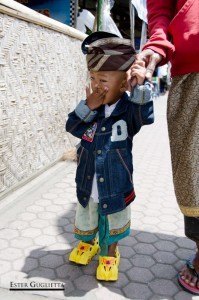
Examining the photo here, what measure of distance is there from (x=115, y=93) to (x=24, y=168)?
80.3 inches

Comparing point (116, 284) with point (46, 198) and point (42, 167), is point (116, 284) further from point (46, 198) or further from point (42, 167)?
point (42, 167)

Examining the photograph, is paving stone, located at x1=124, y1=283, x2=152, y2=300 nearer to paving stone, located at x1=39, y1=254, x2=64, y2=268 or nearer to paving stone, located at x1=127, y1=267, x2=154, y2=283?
paving stone, located at x1=127, y1=267, x2=154, y2=283

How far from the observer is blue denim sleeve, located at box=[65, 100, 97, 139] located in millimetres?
2311

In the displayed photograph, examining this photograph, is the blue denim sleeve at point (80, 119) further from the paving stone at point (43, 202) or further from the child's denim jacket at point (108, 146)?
the paving stone at point (43, 202)

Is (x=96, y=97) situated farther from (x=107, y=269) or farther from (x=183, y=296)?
(x=183, y=296)

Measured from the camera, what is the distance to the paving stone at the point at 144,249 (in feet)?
9.62

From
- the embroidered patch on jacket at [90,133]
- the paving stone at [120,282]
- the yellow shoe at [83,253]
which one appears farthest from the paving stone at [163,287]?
the embroidered patch on jacket at [90,133]

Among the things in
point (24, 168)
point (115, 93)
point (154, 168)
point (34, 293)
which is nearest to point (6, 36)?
point (24, 168)

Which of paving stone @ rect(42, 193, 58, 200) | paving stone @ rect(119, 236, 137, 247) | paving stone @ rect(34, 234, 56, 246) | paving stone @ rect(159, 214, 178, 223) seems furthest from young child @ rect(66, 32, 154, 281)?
paving stone @ rect(42, 193, 58, 200)

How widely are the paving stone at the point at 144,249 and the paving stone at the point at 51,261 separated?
2.06 ft

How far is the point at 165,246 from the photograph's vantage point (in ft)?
9.99

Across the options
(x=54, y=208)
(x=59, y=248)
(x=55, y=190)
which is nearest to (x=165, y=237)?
(x=59, y=248)

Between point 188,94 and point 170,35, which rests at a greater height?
point 170,35

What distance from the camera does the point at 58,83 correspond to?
487cm
